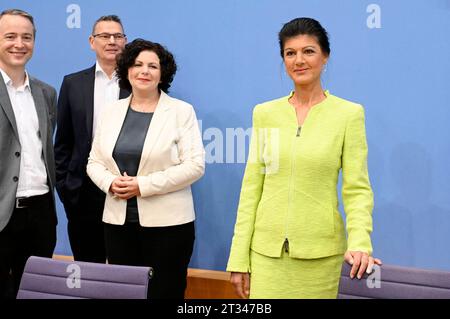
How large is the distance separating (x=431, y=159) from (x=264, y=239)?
1381mm

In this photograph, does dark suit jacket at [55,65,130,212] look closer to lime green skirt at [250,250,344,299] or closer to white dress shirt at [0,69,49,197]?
white dress shirt at [0,69,49,197]

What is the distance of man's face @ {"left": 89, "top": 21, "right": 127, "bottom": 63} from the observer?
10.5 ft

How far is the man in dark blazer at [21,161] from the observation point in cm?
252

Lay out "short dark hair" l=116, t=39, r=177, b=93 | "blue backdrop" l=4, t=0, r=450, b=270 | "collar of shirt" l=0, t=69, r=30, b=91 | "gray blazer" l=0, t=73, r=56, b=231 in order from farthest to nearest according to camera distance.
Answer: "blue backdrop" l=4, t=0, r=450, b=270 < "short dark hair" l=116, t=39, r=177, b=93 < "collar of shirt" l=0, t=69, r=30, b=91 < "gray blazer" l=0, t=73, r=56, b=231

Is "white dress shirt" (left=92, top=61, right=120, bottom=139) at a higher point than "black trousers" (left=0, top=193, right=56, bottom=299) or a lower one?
higher

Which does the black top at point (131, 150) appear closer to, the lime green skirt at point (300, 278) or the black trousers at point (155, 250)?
the black trousers at point (155, 250)

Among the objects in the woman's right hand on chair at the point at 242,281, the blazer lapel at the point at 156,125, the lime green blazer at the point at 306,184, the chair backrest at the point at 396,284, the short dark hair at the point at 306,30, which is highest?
the short dark hair at the point at 306,30

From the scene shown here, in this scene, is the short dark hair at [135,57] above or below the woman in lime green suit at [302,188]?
above

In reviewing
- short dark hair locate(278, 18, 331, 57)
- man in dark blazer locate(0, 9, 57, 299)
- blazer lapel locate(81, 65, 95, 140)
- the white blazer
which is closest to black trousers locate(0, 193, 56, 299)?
man in dark blazer locate(0, 9, 57, 299)

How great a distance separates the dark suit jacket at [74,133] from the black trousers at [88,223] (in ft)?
0.12

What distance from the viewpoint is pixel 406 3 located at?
307cm

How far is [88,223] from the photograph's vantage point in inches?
126

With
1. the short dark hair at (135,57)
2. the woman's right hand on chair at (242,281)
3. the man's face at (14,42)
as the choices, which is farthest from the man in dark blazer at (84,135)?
the woman's right hand on chair at (242,281)

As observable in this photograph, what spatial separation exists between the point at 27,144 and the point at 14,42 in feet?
1.44
